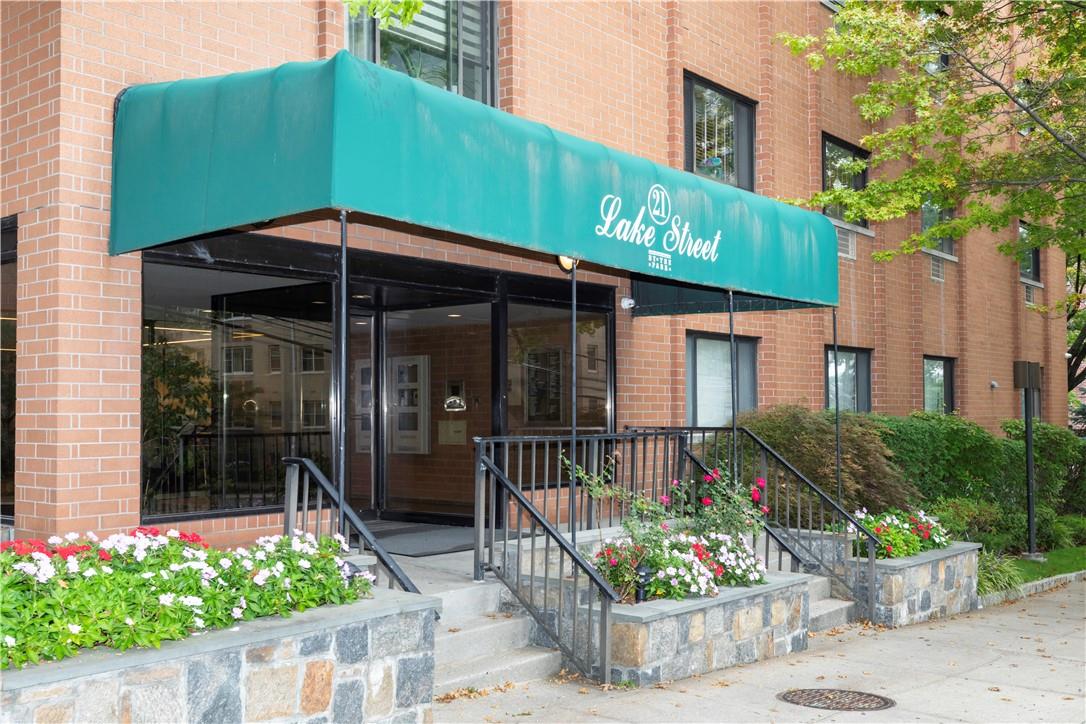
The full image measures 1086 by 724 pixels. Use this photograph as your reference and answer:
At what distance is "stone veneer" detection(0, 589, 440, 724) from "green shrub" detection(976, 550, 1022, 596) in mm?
7988

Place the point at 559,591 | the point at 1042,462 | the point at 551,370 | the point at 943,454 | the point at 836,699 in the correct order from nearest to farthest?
the point at 836,699, the point at 559,591, the point at 551,370, the point at 943,454, the point at 1042,462

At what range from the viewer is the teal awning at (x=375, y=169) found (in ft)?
17.9

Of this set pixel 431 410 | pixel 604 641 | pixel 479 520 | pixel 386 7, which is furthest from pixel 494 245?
pixel 604 641

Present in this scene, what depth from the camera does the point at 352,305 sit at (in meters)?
10.2

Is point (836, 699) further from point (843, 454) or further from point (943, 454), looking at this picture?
point (943, 454)

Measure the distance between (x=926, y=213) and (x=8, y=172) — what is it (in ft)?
47.7

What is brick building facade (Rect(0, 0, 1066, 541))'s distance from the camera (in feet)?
22.1

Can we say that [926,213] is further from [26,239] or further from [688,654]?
[26,239]

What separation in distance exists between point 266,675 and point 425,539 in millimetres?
4742

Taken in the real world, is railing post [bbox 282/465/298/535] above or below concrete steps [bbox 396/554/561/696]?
above

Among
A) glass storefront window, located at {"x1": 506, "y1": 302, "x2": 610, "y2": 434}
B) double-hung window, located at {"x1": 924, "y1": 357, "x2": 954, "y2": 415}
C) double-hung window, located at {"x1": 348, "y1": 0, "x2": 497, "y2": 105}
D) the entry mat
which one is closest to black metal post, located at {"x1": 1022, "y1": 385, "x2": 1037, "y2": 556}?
double-hung window, located at {"x1": 924, "y1": 357, "x2": 954, "y2": 415}

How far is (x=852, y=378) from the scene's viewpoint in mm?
15430

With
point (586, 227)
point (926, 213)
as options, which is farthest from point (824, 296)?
point (926, 213)

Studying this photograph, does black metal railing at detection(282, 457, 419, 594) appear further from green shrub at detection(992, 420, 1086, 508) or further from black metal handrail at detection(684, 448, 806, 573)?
green shrub at detection(992, 420, 1086, 508)
